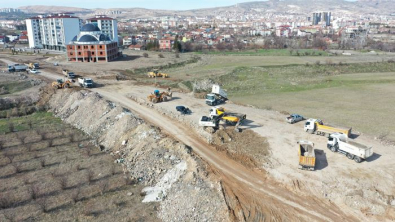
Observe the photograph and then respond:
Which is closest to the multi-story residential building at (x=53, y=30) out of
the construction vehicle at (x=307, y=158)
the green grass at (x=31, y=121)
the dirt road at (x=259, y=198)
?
the green grass at (x=31, y=121)

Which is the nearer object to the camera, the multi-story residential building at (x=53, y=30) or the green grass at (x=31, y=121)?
the green grass at (x=31, y=121)

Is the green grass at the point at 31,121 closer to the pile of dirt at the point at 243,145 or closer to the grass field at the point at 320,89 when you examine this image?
the pile of dirt at the point at 243,145

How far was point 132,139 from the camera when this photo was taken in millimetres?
27969

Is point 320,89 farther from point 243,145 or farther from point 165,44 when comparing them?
point 165,44

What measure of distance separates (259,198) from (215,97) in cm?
2054

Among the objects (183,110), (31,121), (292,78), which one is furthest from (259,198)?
(292,78)

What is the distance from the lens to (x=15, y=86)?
50719 mm

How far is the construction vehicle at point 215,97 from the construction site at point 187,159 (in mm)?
132

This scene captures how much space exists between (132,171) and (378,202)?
647 inches

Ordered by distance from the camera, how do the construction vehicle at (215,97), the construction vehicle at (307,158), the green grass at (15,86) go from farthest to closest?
the green grass at (15,86)
the construction vehicle at (215,97)
the construction vehicle at (307,158)

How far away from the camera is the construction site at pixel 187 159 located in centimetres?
1833

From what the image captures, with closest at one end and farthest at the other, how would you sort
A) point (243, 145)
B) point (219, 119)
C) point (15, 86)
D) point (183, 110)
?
point (243, 145), point (219, 119), point (183, 110), point (15, 86)

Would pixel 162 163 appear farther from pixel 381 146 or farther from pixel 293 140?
pixel 381 146

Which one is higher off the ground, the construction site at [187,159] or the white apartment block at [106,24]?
the white apartment block at [106,24]
